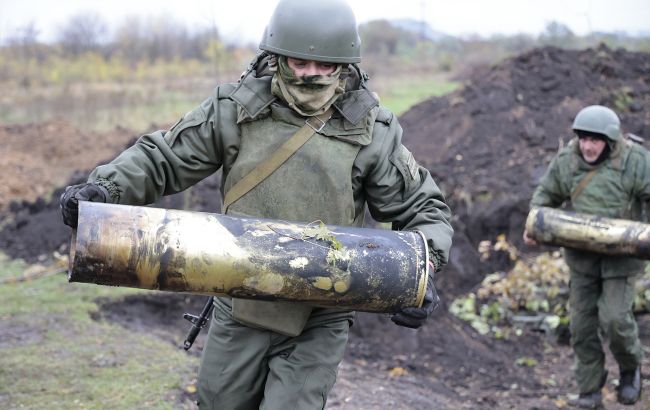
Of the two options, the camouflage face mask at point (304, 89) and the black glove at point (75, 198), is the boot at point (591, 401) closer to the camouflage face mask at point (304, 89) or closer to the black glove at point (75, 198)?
the camouflage face mask at point (304, 89)

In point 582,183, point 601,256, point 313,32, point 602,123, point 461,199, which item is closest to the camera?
point 313,32

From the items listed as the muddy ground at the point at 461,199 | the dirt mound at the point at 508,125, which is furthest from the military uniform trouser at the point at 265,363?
the dirt mound at the point at 508,125

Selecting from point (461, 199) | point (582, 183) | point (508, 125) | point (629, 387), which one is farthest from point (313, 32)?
point (508, 125)

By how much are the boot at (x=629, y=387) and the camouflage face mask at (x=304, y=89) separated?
14.0ft

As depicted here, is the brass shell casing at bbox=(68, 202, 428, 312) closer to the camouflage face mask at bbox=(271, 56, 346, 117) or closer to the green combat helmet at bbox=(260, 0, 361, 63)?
the camouflage face mask at bbox=(271, 56, 346, 117)

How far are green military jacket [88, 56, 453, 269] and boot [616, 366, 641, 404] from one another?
3.68 m

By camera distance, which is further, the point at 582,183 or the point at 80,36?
the point at 80,36

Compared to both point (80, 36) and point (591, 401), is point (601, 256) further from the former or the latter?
point (80, 36)

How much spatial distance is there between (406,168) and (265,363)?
107 cm

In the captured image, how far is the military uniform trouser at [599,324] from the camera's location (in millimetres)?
6480

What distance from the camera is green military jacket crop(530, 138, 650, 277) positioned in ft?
21.2

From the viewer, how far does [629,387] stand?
22.3 feet

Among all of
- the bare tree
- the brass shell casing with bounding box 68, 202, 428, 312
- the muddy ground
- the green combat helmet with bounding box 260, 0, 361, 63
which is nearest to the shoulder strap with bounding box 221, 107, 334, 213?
the green combat helmet with bounding box 260, 0, 361, 63

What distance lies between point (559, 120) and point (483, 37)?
28.9 meters
